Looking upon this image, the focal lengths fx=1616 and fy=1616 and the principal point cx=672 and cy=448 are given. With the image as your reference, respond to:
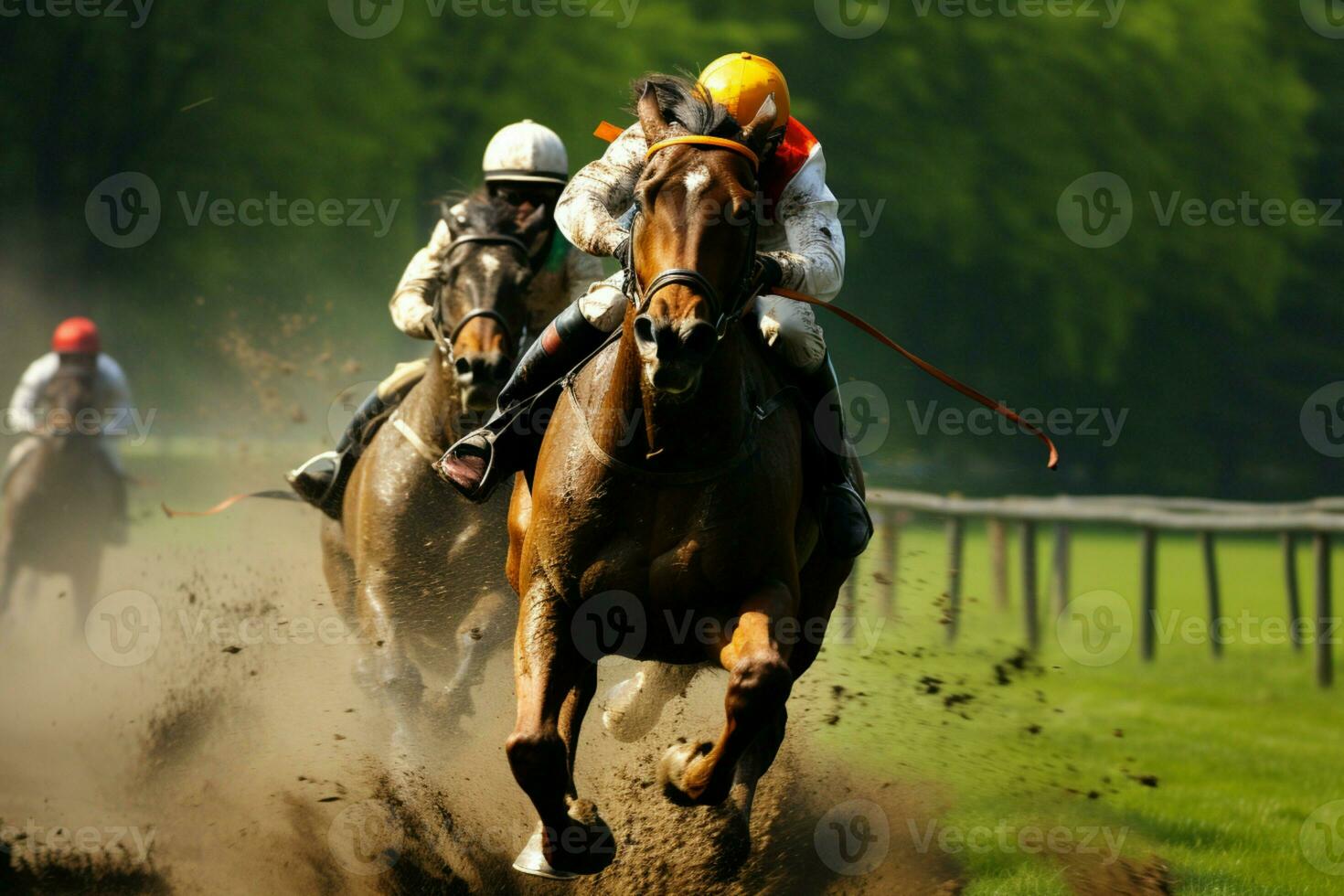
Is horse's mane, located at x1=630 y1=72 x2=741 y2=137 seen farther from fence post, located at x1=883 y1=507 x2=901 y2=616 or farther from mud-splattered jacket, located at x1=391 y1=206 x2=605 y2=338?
fence post, located at x1=883 y1=507 x2=901 y2=616

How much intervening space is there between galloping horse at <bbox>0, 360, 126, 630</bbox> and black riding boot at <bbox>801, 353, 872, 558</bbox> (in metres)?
8.30

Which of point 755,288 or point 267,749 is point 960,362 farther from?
point 755,288

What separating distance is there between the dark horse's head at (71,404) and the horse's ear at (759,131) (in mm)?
8945

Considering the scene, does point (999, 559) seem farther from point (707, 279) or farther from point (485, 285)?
point (707, 279)

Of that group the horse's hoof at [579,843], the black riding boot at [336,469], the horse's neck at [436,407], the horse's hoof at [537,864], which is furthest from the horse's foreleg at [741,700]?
the black riding boot at [336,469]

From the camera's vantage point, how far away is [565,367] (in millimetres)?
5879

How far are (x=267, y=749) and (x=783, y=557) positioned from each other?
3.45m

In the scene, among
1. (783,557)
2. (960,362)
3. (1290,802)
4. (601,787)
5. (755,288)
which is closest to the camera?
(755,288)

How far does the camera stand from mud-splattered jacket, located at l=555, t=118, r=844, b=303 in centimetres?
530

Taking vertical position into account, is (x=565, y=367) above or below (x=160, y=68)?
below

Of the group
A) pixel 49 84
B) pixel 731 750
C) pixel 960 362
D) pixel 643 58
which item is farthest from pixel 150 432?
pixel 731 750

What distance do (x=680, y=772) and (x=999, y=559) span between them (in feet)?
30.3

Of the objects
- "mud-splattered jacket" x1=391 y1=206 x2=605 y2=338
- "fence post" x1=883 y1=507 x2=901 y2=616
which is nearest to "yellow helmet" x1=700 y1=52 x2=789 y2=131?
"mud-splattered jacket" x1=391 y1=206 x2=605 y2=338

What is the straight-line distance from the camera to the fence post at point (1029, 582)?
13.1m
